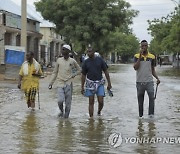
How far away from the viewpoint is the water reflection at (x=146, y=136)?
25.1 feet

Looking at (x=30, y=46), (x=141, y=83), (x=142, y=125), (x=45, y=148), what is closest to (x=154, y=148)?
(x=45, y=148)

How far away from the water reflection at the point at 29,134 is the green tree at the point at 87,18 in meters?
37.6

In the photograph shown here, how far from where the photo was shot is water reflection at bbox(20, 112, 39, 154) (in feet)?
25.3

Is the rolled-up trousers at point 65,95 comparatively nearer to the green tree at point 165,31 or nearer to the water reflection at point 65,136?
the water reflection at point 65,136

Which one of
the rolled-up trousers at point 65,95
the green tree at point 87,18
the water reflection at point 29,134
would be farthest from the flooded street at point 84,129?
the green tree at point 87,18

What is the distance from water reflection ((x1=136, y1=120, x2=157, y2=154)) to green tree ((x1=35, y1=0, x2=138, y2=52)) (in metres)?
38.4

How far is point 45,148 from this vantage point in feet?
25.4

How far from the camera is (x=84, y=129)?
32.0 feet

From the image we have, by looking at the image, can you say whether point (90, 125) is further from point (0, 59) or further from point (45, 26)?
point (45, 26)

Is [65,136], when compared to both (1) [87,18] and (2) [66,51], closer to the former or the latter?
(2) [66,51]

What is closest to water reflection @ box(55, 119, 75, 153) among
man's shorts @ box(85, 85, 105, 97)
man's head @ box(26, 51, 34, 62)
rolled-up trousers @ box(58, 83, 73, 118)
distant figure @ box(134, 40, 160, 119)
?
rolled-up trousers @ box(58, 83, 73, 118)

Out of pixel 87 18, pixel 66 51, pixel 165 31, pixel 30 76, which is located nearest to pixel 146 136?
pixel 66 51

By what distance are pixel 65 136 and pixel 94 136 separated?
52 centimetres

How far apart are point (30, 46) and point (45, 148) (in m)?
43.0
